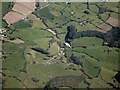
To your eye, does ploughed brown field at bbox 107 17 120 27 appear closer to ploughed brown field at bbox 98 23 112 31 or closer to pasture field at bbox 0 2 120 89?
pasture field at bbox 0 2 120 89

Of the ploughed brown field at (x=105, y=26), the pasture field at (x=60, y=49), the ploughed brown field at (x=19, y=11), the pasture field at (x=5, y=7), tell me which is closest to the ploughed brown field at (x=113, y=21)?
the pasture field at (x=60, y=49)

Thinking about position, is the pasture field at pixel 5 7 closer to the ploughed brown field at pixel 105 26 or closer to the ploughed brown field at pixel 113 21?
the ploughed brown field at pixel 105 26

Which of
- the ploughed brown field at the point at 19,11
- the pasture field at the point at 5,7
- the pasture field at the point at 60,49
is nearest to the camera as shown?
the pasture field at the point at 60,49

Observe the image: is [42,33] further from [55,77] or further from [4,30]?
[55,77]

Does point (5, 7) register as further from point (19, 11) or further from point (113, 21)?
point (113, 21)

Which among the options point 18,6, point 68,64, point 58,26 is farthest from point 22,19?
point 68,64

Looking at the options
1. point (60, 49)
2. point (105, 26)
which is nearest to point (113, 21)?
point (105, 26)
